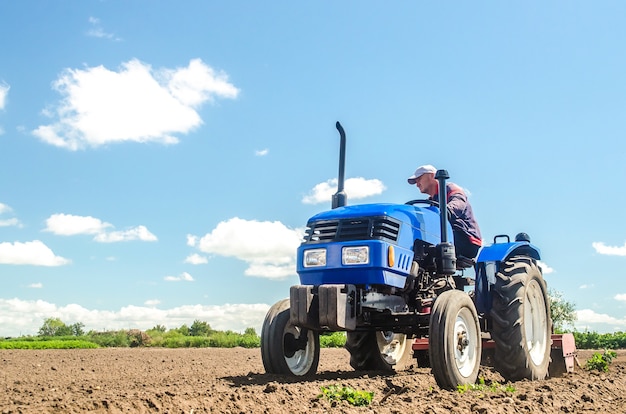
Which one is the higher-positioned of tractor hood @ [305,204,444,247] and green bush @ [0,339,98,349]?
tractor hood @ [305,204,444,247]

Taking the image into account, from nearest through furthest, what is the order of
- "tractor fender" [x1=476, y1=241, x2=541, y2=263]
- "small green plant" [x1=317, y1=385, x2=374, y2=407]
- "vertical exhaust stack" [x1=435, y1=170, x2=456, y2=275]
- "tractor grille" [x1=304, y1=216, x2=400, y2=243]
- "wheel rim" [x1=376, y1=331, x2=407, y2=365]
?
1. "small green plant" [x1=317, y1=385, x2=374, y2=407]
2. "tractor grille" [x1=304, y1=216, x2=400, y2=243]
3. "vertical exhaust stack" [x1=435, y1=170, x2=456, y2=275]
4. "tractor fender" [x1=476, y1=241, x2=541, y2=263]
5. "wheel rim" [x1=376, y1=331, x2=407, y2=365]

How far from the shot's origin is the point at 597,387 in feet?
22.8

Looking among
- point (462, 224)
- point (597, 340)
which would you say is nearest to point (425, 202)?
point (462, 224)

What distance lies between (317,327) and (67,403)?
2.53 meters

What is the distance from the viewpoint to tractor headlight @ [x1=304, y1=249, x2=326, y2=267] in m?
6.86

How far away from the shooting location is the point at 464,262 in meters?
7.88

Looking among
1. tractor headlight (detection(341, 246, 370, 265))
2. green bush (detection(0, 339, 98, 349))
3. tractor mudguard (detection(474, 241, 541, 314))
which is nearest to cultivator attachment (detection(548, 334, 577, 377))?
tractor mudguard (detection(474, 241, 541, 314))

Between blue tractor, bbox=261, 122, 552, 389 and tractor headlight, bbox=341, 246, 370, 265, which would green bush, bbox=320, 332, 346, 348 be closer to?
blue tractor, bbox=261, 122, 552, 389

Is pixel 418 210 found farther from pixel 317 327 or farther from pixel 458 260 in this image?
pixel 317 327

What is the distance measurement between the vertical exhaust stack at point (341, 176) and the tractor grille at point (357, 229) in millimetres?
1009

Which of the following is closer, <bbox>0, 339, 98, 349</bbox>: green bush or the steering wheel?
the steering wheel

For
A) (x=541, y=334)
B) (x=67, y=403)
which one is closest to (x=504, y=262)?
(x=541, y=334)

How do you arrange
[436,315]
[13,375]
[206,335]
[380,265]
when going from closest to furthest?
[436,315] < [380,265] < [13,375] < [206,335]

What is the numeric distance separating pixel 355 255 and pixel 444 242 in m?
1.10
